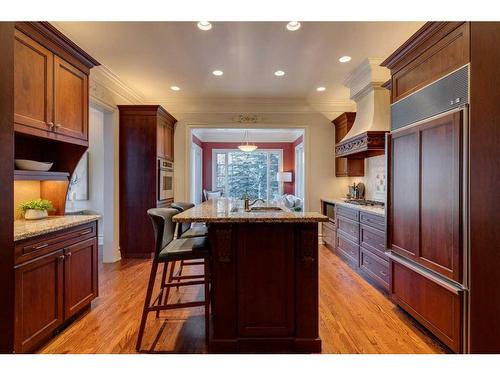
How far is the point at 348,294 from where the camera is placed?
2920 mm

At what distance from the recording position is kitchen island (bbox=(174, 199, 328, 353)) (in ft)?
6.07

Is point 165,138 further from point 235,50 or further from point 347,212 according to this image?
point 347,212

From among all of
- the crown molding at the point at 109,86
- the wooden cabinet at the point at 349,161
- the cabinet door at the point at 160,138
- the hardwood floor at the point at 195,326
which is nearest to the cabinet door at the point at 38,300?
the hardwood floor at the point at 195,326

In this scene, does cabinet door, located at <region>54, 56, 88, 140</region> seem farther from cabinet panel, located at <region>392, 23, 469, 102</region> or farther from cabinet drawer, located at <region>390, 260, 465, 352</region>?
cabinet drawer, located at <region>390, 260, 465, 352</region>

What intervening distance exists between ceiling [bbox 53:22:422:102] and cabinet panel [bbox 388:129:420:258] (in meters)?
1.36

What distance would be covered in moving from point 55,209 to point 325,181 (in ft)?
14.5

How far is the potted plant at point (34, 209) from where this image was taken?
223 centimetres

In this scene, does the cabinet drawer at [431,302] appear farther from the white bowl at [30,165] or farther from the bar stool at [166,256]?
the white bowl at [30,165]

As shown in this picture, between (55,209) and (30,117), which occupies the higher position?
(30,117)

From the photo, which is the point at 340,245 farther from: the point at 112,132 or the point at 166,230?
the point at 112,132

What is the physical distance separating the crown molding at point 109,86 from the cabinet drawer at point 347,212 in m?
3.89
